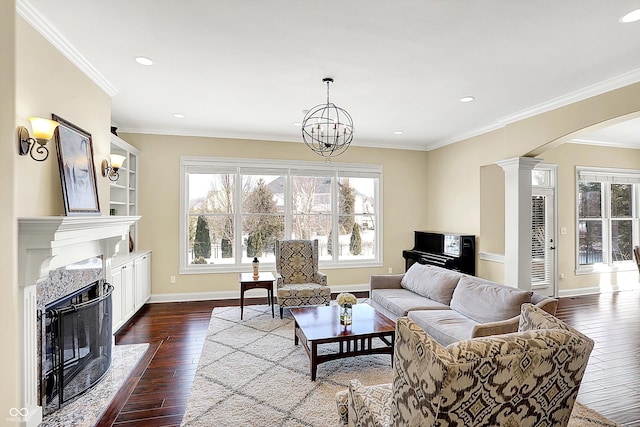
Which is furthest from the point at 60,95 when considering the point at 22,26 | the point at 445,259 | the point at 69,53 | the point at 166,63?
the point at 445,259

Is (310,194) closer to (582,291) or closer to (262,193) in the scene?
(262,193)

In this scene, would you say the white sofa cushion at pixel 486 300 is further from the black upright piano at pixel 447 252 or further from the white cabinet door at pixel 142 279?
the white cabinet door at pixel 142 279

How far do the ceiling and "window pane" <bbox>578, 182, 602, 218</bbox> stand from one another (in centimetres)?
305

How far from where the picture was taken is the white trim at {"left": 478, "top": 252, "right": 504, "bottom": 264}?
5131 millimetres

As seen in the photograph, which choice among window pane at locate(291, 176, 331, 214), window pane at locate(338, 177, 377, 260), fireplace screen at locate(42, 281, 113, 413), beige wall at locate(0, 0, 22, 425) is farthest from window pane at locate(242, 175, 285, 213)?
beige wall at locate(0, 0, 22, 425)

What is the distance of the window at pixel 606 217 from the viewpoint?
646cm

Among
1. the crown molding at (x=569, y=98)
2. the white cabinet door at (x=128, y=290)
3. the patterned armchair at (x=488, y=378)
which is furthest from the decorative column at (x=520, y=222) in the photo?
the white cabinet door at (x=128, y=290)

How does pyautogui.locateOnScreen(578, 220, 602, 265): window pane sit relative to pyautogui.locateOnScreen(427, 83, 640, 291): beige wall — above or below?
below

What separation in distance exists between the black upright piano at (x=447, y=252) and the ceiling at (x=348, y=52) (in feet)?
6.68

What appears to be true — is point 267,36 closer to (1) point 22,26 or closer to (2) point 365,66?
(2) point 365,66

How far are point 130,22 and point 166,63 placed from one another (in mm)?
697

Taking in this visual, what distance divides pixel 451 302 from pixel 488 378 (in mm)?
2908

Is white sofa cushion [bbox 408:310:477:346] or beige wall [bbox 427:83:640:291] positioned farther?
beige wall [bbox 427:83:640:291]

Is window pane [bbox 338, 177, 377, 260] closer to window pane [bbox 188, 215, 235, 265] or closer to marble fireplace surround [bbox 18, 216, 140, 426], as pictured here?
window pane [bbox 188, 215, 235, 265]
